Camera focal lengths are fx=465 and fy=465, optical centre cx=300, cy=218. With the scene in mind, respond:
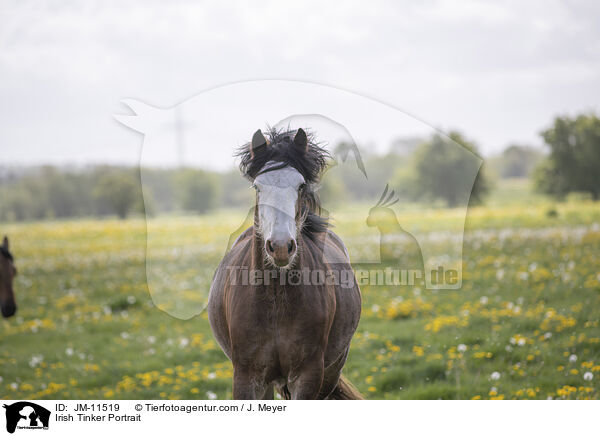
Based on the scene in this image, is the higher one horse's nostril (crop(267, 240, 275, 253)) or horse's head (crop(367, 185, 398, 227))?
horse's head (crop(367, 185, 398, 227))

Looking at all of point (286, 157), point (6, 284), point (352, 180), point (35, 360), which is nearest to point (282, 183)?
point (286, 157)

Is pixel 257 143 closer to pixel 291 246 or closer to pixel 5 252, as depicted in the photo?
pixel 291 246

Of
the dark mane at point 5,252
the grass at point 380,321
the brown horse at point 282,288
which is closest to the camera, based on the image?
the brown horse at point 282,288

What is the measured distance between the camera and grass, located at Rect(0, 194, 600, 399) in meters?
4.18

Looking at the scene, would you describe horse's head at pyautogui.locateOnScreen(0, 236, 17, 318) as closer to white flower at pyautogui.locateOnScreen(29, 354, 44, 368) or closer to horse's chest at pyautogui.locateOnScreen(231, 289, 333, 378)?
white flower at pyautogui.locateOnScreen(29, 354, 44, 368)

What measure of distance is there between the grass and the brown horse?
127 centimetres

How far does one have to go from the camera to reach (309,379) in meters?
2.46

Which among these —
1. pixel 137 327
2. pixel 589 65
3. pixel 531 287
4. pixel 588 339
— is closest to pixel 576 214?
pixel 531 287

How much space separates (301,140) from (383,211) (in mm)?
1588

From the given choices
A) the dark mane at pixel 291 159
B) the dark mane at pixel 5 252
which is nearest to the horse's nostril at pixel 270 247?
the dark mane at pixel 291 159

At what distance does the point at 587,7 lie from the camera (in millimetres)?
4852

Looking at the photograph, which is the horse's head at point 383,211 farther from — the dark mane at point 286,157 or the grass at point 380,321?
the dark mane at point 286,157

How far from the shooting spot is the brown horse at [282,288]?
2.22 m
